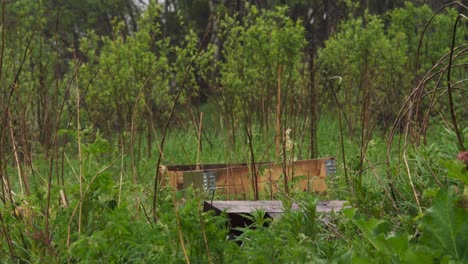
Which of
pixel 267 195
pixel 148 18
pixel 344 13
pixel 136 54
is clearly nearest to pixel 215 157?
pixel 136 54

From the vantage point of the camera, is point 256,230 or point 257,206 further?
point 257,206

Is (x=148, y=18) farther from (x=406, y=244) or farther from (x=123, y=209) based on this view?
(x=406, y=244)

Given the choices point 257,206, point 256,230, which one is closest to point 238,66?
point 257,206

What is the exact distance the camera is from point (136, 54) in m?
10.5

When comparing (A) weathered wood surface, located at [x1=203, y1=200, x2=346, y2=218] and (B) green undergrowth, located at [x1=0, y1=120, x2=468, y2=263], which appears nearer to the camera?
(B) green undergrowth, located at [x1=0, y1=120, x2=468, y2=263]

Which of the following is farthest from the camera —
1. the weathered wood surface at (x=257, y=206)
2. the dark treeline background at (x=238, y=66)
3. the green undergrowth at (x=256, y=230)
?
the dark treeline background at (x=238, y=66)

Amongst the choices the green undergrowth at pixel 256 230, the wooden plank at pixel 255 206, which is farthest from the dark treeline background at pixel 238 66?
the green undergrowth at pixel 256 230

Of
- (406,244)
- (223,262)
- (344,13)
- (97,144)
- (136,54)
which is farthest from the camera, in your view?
(344,13)

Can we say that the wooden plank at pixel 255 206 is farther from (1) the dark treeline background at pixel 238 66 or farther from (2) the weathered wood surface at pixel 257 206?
(1) the dark treeline background at pixel 238 66

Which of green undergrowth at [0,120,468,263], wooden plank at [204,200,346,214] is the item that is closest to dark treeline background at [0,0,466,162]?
wooden plank at [204,200,346,214]

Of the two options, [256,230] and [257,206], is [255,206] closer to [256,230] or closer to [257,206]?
[257,206]

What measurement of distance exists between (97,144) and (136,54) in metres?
7.42

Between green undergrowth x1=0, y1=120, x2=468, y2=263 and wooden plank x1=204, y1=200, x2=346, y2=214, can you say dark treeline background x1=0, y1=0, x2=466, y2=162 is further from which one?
green undergrowth x1=0, y1=120, x2=468, y2=263

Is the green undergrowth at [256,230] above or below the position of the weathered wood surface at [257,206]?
above
